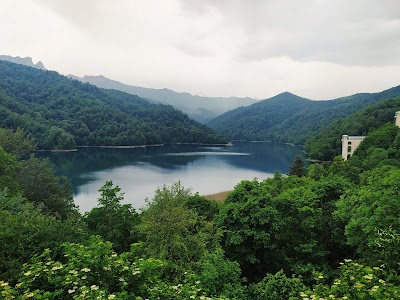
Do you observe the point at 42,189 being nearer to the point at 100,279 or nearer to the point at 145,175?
the point at 100,279

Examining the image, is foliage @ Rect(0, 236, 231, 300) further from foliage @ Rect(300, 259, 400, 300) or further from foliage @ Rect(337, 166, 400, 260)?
foliage @ Rect(337, 166, 400, 260)

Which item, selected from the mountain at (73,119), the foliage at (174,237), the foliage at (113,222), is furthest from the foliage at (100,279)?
the mountain at (73,119)

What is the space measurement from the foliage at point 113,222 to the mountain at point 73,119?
92.0m

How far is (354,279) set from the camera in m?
6.54

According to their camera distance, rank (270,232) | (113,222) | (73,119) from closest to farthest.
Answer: (270,232), (113,222), (73,119)

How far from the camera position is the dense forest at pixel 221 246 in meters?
5.89

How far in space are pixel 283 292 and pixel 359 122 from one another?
86561 mm

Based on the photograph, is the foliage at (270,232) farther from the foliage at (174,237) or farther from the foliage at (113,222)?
the foliage at (113,222)

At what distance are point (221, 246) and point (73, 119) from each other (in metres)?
131

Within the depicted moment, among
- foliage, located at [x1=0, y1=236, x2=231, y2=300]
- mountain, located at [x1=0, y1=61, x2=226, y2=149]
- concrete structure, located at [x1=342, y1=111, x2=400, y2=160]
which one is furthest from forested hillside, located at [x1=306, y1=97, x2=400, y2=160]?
foliage, located at [x1=0, y1=236, x2=231, y2=300]

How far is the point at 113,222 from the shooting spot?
1584cm

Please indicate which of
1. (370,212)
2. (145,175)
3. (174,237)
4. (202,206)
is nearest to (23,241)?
(174,237)

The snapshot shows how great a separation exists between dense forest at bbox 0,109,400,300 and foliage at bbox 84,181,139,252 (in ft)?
0.17

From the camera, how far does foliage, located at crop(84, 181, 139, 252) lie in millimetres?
15328
